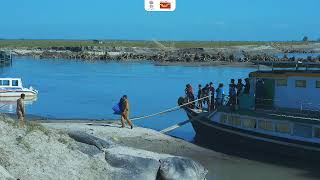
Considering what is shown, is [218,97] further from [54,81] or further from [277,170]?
[54,81]

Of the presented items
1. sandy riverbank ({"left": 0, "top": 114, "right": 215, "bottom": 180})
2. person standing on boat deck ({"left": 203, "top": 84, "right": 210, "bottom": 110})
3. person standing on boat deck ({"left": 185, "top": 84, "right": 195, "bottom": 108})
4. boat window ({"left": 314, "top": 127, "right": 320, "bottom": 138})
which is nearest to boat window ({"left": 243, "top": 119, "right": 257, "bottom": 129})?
boat window ({"left": 314, "top": 127, "right": 320, "bottom": 138})

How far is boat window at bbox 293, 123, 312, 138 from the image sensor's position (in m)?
24.2

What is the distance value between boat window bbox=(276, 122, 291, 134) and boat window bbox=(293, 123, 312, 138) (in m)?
0.29

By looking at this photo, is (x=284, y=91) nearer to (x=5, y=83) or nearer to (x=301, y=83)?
(x=301, y=83)

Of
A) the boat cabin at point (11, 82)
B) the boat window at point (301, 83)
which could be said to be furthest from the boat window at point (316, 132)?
the boat cabin at point (11, 82)

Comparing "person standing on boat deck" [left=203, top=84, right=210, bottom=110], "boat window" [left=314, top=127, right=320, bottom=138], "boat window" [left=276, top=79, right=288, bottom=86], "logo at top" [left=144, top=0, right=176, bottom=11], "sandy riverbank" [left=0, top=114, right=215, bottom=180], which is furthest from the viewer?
"person standing on boat deck" [left=203, top=84, right=210, bottom=110]

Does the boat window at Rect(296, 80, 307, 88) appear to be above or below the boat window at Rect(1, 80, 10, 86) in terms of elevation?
above

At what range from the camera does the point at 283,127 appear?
24984 mm

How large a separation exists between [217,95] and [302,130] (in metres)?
5.99

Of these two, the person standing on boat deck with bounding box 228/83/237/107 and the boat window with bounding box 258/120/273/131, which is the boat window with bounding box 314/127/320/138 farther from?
the person standing on boat deck with bounding box 228/83/237/107

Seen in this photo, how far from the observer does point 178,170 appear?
17.5 m

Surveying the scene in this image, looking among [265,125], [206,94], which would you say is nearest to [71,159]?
[265,125]

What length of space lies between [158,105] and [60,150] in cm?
2869

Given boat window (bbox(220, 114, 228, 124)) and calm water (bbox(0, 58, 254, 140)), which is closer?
boat window (bbox(220, 114, 228, 124))
